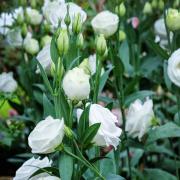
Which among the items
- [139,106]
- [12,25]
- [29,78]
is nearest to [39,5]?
[12,25]

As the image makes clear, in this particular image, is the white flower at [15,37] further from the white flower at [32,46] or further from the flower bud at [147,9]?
the flower bud at [147,9]

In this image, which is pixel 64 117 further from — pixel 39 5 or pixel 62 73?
pixel 39 5

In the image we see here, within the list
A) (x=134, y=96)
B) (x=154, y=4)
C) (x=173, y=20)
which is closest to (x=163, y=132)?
(x=134, y=96)

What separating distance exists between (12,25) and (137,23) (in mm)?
577

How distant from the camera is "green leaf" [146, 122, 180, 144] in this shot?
173cm

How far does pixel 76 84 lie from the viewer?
48.2 inches

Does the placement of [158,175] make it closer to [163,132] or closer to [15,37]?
[163,132]

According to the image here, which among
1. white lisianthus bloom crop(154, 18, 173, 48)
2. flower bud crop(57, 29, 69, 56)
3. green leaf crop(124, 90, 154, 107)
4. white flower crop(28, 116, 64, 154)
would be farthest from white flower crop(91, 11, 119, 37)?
white lisianthus bloom crop(154, 18, 173, 48)

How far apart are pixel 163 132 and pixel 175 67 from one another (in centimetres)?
24

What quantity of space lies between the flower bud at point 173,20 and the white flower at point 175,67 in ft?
0.29

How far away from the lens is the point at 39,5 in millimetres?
2393

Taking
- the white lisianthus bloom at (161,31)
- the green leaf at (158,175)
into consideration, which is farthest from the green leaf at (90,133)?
the white lisianthus bloom at (161,31)

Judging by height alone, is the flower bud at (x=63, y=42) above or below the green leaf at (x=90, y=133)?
above

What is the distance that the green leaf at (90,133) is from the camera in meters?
1.26
